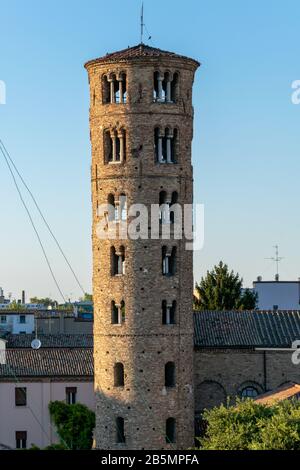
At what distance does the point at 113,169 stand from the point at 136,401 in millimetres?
10380

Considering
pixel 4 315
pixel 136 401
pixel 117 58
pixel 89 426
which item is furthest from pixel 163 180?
pixel 4 315

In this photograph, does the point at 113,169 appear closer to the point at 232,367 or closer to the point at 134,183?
the point at 134,183

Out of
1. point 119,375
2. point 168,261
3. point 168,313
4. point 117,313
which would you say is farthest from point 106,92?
point 119,375

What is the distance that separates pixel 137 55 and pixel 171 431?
1689cm

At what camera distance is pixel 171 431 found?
186 ft

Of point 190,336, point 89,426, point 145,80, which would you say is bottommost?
point 89,426

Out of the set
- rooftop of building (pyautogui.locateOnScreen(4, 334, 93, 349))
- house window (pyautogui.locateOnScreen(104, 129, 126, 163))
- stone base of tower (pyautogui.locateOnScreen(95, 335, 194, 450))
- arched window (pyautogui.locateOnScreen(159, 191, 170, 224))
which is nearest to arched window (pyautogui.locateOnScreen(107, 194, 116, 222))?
house window (pyautogui.locateOnScreen(104, 129, 126, 163))

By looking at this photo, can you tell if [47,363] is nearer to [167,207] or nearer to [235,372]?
[235,372]

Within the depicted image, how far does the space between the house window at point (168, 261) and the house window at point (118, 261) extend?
6.07 feet

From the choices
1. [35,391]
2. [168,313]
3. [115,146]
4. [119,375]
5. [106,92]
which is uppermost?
[106,92]

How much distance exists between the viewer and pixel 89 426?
217 ft

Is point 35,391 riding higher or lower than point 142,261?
lower

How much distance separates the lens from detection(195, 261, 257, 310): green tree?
8688 centimetres

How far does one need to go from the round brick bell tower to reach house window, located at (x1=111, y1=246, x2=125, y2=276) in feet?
0.15
